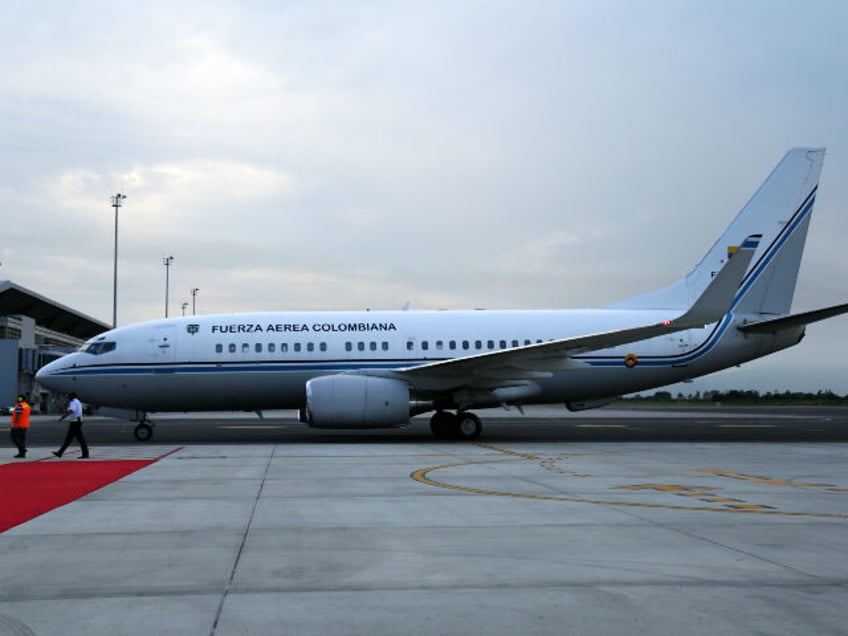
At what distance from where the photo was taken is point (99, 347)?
23.6 m

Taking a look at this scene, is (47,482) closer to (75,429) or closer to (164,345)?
(75,429)

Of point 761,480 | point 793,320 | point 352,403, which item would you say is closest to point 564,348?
point 352,403

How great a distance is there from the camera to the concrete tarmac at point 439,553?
5.21 m

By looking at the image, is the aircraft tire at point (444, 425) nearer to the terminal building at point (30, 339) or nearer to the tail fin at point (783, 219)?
the tail fin at point (783, 219)

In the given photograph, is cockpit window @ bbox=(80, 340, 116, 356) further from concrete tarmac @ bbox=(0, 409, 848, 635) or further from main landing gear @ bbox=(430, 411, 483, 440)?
concrete tarmac @ bbox=(0, 409, 848, 635)

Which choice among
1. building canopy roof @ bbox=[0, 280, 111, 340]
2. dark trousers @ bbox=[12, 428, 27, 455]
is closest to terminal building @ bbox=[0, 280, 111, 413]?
building canopy roof @ bbox=[0, 280, 111, 340]

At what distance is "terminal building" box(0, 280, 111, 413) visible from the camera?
5334 cm

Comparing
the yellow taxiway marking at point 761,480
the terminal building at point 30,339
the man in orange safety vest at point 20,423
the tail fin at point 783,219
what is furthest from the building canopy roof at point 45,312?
the yellow taxiway marking at point 761,480

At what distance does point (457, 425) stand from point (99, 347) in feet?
33.6

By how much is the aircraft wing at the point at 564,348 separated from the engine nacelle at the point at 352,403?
1.13 m

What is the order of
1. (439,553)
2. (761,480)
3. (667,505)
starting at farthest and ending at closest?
(761,480)
(667,505)
(439,553)

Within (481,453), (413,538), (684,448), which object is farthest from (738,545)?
(684,448)

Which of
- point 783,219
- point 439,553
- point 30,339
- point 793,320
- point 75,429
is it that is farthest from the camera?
point 30,339

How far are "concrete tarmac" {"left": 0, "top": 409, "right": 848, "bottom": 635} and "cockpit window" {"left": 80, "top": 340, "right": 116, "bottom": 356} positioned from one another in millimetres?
9837
